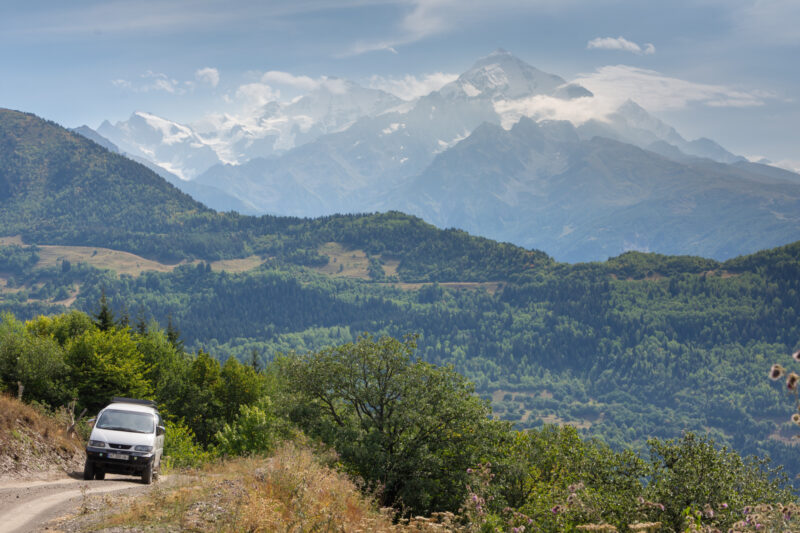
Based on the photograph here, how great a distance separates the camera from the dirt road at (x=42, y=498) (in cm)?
1839

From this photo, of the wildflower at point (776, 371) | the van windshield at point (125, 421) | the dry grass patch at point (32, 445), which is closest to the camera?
the wildflower at point (776, 371)

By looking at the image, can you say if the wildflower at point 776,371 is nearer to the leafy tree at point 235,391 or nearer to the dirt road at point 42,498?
the dirt road at point 42,498

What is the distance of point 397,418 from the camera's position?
35.1 m

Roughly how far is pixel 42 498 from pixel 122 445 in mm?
5147

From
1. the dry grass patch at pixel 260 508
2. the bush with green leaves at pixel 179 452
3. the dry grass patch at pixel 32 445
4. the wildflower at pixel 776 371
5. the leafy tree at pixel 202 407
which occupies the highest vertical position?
the wildflower at pixel 776 371

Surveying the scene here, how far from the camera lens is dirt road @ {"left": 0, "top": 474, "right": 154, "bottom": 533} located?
1839 cm

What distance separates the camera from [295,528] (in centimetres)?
1449

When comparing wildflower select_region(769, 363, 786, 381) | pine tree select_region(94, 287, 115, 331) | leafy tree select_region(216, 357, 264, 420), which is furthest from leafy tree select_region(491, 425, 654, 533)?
pine tree select_region(94, 287, 115, 331)

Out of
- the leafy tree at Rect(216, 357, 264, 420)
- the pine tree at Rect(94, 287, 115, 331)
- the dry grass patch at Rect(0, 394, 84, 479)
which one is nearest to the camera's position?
the dry grass patch at Rect(0, 394, 84, 479)

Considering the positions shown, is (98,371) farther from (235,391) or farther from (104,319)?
(104,319)

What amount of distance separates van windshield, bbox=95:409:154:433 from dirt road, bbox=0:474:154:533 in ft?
7.23

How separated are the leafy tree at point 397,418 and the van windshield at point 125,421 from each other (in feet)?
31.3

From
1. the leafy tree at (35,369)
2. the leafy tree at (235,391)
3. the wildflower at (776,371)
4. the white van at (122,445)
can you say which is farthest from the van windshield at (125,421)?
the leafy tree at (235,391)

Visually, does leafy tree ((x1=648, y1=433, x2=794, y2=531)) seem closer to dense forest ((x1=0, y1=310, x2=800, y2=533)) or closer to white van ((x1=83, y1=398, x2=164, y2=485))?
dense forest ((x1=0, y1=310, x2=800, y2=533))
